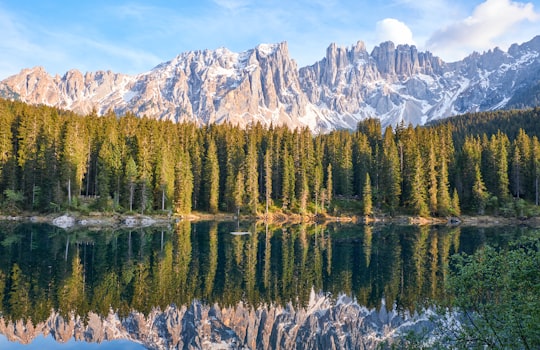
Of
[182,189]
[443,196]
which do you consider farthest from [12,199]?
[443,196]

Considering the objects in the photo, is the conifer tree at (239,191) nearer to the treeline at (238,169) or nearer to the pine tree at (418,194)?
the treeline at (238,169)

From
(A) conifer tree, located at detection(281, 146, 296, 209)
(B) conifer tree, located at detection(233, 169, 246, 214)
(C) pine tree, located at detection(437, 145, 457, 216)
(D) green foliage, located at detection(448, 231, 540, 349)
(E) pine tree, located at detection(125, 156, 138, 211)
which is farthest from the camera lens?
(A) conifer tree, located at detection(281, 146, 296, 209)

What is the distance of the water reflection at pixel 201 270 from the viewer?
27.9 meters

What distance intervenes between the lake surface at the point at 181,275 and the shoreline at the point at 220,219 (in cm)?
1545

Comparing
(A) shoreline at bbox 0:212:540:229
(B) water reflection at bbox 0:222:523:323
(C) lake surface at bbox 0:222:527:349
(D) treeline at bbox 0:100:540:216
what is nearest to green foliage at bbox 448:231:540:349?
(C) lake surface at bbox 0:222:527:349

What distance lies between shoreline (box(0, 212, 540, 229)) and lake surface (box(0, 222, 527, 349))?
15449 mm

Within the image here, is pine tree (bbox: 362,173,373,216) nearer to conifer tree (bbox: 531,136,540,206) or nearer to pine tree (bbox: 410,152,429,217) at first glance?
pine tree (bbox: 410,152,429,217)

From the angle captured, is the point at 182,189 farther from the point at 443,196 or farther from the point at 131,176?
the point at 443,196

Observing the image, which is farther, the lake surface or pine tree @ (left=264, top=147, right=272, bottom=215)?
pine tree @ (left=264, top=147, right=272, bottom=215)

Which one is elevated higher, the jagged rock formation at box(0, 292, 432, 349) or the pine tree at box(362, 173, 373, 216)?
the pine tree at box(362, 173, 373, 216)

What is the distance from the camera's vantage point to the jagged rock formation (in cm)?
2205

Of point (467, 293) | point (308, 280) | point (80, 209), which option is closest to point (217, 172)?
point (80, 209)

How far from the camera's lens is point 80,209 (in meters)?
76.8

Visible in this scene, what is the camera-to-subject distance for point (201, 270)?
122 feet
